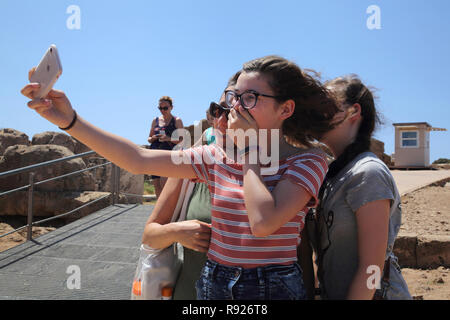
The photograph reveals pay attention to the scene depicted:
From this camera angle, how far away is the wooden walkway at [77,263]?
11.7ft

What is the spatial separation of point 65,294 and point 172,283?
2.39 metres

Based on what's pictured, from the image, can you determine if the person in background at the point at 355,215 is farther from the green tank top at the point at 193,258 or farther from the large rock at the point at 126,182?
the large rock at the point at 126,182

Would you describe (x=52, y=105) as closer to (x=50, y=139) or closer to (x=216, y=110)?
(x=216, y=110)

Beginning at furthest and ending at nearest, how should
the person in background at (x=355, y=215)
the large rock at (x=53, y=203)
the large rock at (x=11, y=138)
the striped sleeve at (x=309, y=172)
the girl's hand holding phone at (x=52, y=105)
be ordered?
the large rock at (x=11, y=138)
the large rock at (x=53, y=203)
the person in background at (x=355, y=215)
the striped sleeve at (x=309, y=172)
the girl's hand holding phone at (x=52, y=105)

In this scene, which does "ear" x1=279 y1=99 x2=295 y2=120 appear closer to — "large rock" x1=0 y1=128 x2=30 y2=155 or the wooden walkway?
the wooden walkway

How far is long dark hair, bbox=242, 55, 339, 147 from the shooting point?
1.45 m

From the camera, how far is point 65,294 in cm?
347

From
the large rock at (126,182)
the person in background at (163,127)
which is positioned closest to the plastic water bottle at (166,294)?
the person in background at (163,127)

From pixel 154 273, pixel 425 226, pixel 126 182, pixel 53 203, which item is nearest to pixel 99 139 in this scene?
pixel 154 273

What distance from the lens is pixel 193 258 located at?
64.4 inches

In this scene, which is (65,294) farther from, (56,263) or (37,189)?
(37,189)

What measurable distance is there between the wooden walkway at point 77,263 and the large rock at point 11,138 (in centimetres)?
1017

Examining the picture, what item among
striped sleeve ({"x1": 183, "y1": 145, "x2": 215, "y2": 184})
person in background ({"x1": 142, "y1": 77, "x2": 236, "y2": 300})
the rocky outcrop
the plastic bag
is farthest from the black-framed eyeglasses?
the rocky outcrop

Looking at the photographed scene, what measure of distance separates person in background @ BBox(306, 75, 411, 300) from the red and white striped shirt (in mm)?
199
